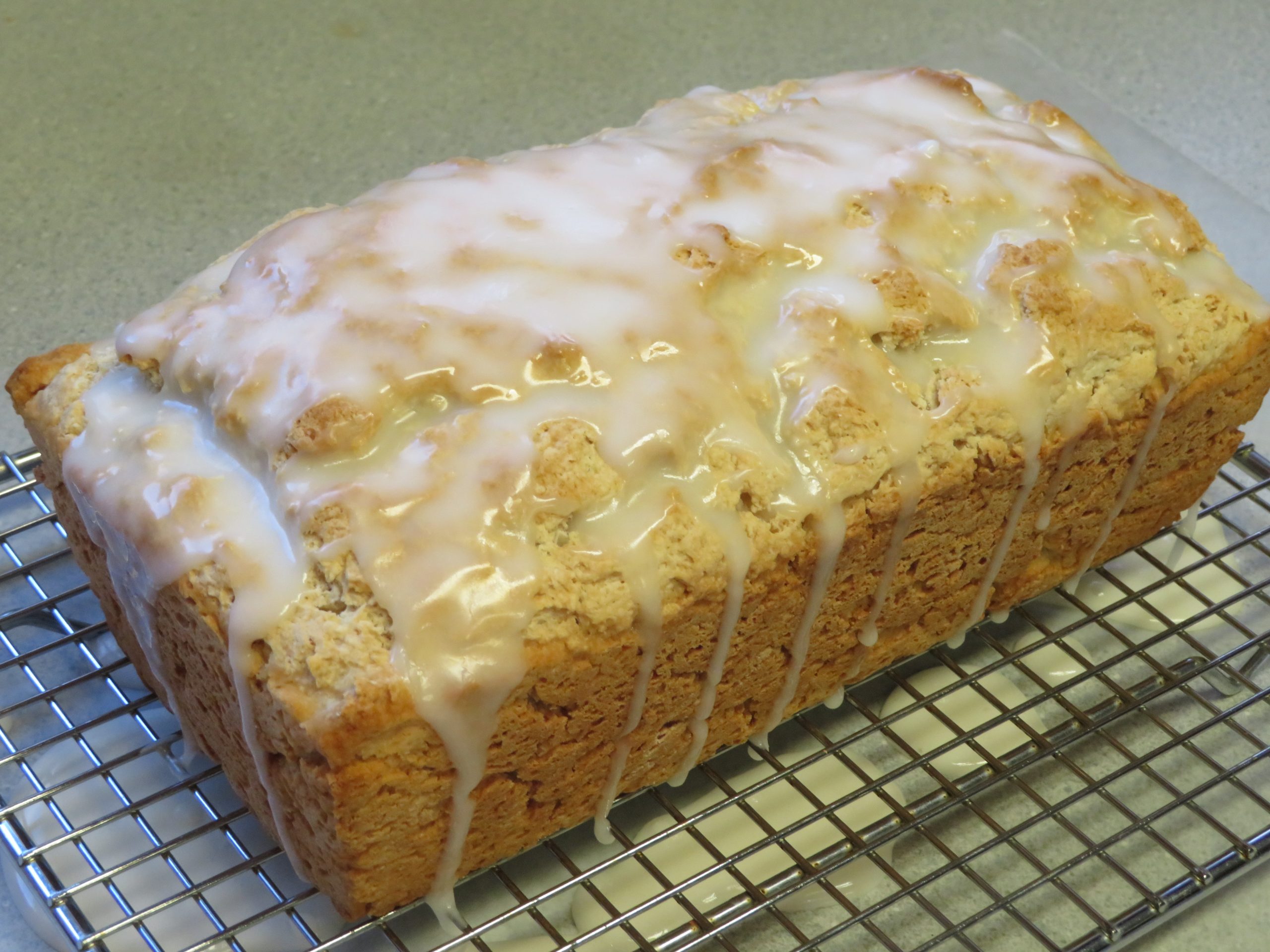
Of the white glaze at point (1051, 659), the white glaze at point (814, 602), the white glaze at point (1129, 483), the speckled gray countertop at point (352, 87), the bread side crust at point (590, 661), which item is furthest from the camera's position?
the speckled gray countertop at point (352, 87)

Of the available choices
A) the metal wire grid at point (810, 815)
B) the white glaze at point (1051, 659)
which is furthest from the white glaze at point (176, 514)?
the white glaze at point (1051, 659)

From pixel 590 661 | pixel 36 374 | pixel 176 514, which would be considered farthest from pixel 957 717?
pixel 36 374

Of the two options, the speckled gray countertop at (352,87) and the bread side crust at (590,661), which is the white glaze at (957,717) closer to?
the bread side crust at (590,661)

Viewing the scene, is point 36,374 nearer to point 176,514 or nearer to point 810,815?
point 176,514

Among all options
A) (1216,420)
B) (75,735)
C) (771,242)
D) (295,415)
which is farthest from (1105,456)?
(75,735)

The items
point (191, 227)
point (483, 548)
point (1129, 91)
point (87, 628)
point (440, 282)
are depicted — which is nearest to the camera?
point (483, 548)

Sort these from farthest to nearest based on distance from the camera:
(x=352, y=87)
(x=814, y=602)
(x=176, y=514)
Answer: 1. (x=352, y=87)
2. (x=814, y=602)
3. (x=176, y=514)

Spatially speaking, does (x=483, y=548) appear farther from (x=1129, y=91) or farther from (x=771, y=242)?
(x=1129, y=91)
